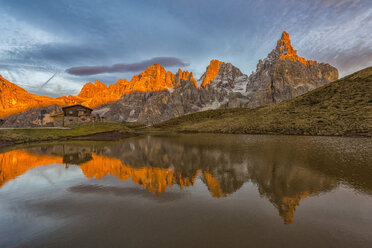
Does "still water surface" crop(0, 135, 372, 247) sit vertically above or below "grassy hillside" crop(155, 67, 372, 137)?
below

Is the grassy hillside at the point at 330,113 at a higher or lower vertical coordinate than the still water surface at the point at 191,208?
higher

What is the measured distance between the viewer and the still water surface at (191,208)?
19.8ft

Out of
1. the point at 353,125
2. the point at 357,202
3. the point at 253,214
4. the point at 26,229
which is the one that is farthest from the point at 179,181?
the point at 353,125

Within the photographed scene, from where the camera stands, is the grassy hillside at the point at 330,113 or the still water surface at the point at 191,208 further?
the grassy hillside at the point at 330,113

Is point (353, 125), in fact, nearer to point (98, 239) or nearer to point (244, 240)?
point (244, 240)

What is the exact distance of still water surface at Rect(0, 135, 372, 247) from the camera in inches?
238

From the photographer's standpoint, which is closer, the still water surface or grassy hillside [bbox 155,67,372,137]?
the still water surface

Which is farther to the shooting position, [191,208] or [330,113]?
[330,113]

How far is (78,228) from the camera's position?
6762mm

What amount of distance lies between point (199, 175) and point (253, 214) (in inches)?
252

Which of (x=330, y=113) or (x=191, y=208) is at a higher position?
(x=330, y=113)

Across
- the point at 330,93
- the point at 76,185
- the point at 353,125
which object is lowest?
the point at 76,185

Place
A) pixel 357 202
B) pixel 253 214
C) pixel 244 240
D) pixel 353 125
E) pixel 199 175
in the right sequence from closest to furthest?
pixel 244 240
pixel 253 214
pixel 357 202
pixel 199 175
pixel 353 125

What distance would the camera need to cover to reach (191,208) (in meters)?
8.37
